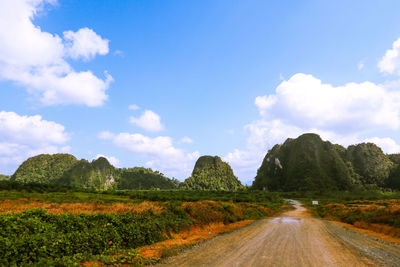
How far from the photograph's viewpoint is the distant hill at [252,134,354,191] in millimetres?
145250

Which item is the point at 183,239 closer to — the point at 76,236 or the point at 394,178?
the point at 76,236

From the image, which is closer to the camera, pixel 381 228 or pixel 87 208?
pixel 381 228

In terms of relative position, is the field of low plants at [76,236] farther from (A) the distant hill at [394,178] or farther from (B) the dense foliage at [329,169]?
(A) the distant hill at [394,178]

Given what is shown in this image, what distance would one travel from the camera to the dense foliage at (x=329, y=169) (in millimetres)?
145225

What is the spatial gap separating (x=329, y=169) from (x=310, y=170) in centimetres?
1463

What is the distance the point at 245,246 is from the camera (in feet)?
40.0

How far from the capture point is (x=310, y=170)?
157 metres

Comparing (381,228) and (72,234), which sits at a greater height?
(72,234)

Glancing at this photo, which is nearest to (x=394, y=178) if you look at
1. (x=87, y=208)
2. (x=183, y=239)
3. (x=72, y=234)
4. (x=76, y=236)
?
(x=183, y=239)

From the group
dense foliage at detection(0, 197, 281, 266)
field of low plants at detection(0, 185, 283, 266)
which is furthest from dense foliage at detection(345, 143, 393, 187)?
field of low plants at detection(0, 185, 283, 266)

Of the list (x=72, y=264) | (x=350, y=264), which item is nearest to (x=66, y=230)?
(x=72, y=264)

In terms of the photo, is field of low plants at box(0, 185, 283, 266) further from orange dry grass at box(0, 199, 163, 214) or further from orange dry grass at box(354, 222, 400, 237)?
orange dry grass at box(354, 222, 400, 237)

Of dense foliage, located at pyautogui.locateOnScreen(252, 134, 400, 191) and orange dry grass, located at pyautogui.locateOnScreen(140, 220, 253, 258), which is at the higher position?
dense foliage, located at pyautogui.locateOnScreen(252, 134, 400, 191)

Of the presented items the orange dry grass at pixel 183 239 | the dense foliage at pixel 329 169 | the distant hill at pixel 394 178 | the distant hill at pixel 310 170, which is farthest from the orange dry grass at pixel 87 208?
the distant hill at pixel 394 178
